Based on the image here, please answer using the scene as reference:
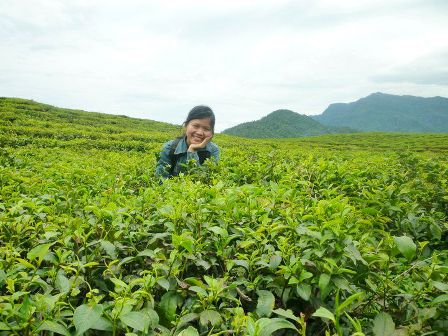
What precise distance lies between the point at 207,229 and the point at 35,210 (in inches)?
50.7

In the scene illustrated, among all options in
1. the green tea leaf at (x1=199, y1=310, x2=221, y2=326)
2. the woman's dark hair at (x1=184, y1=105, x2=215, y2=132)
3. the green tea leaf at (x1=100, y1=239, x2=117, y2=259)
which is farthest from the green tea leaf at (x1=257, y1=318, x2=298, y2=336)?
the woman's dark hair at (x1=184, y1=105, x2=215, y2=132)

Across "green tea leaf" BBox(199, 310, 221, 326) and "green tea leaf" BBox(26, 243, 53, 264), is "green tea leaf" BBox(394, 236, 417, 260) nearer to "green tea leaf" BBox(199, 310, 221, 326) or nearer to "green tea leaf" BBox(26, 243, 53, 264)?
"green tea leaf" BBox(199, 310, 221, 326)

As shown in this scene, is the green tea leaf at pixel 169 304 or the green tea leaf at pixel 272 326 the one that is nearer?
the green tea leaf at pixel 272 326

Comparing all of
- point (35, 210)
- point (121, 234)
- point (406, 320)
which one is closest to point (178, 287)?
point (121, 234)

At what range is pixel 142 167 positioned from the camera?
5.23m

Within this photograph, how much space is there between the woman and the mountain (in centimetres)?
8941

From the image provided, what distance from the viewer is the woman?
519cm

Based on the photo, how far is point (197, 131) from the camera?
17.5 feet

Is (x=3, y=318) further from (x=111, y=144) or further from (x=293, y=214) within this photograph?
(x=111, y=144)

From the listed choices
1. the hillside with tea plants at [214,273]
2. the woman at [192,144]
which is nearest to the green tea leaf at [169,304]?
the hillside with tea plants at [214,273]

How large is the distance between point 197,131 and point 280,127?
118 metres

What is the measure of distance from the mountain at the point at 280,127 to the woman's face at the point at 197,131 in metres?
89.4

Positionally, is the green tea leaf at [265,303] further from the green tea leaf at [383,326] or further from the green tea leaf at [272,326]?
the green tea leaf at [383,326]

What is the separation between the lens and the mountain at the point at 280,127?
328ft
